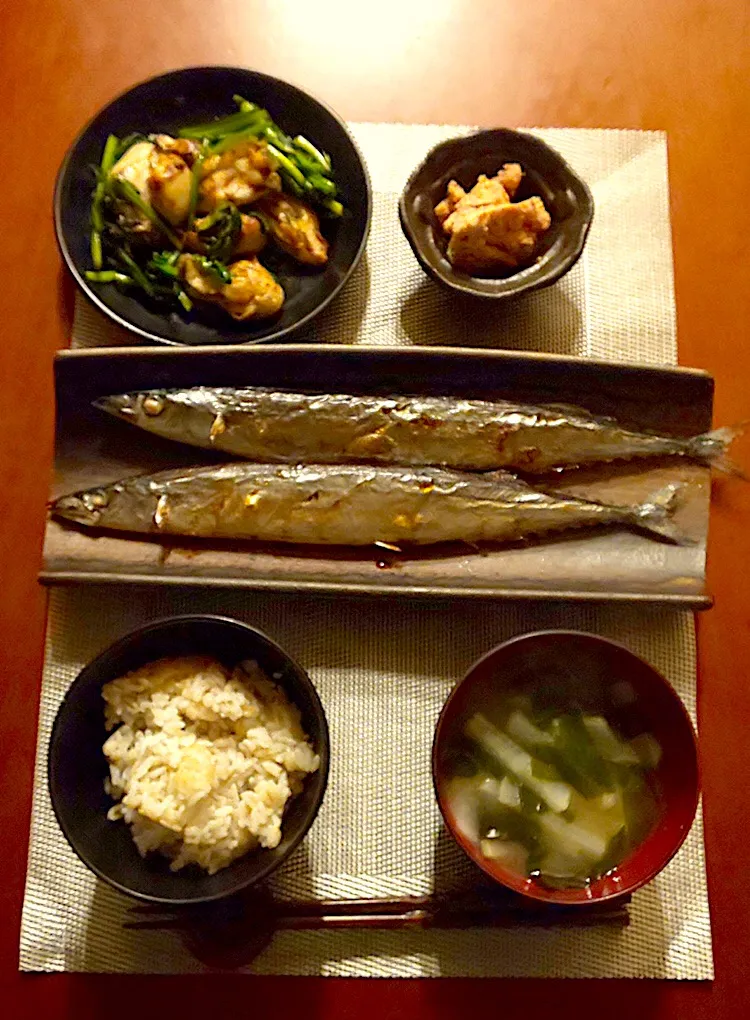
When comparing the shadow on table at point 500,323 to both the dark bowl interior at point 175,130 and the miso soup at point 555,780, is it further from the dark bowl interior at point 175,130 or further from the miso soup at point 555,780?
the miso soup at point 555,780

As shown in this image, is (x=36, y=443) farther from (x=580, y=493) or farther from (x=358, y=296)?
(x=580, y=493)

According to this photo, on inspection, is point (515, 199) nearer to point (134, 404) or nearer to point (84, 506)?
point (134, 404)

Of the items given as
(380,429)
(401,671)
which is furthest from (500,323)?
(401,671)

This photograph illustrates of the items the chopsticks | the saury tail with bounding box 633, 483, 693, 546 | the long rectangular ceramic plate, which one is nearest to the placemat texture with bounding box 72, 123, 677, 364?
the long rectangular ceramic plate

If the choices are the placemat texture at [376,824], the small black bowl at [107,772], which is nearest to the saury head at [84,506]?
the placemat texture at [376,824]

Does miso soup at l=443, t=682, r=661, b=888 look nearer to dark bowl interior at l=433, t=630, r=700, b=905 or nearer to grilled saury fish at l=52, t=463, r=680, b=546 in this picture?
dark bowl interior at l=433, t=630, r=700, b=905

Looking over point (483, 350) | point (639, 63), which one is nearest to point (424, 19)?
point (639, 63)
